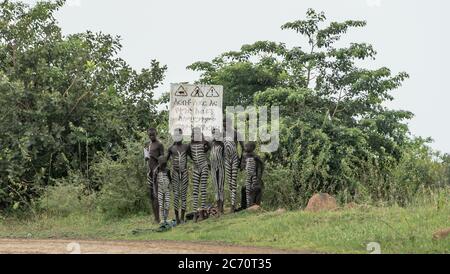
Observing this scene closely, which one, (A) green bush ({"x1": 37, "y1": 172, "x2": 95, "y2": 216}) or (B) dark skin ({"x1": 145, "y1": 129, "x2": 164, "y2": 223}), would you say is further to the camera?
(A) green bush ({"x1": 37, "y1": 172, "x2": 95, "y2": 216})

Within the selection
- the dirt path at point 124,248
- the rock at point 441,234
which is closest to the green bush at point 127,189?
the dirt path at point 124,248

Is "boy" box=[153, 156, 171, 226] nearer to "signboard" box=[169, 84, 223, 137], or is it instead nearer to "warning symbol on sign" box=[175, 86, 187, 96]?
"signboard" box=[169, 84, 223, 137]

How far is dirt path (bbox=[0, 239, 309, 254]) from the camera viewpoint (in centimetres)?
1245

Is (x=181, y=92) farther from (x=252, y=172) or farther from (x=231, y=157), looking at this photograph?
(x=252, y=172)

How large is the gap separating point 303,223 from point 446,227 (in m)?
2.85

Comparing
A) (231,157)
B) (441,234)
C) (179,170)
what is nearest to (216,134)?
(231,157)

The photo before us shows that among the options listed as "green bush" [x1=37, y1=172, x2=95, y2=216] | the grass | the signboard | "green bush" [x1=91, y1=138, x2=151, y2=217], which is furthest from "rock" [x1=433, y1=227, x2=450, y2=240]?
"green bush" [x1=37, y1=172, x2=95, y2=216]

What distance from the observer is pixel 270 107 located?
23.2 meters

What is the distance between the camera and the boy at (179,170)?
674 inches

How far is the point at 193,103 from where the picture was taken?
1836 cm

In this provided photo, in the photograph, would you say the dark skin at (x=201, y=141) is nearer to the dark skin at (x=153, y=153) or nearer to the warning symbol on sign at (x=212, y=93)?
the dark skin at (x=153, y=153)

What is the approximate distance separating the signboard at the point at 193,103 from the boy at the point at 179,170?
1.12m
